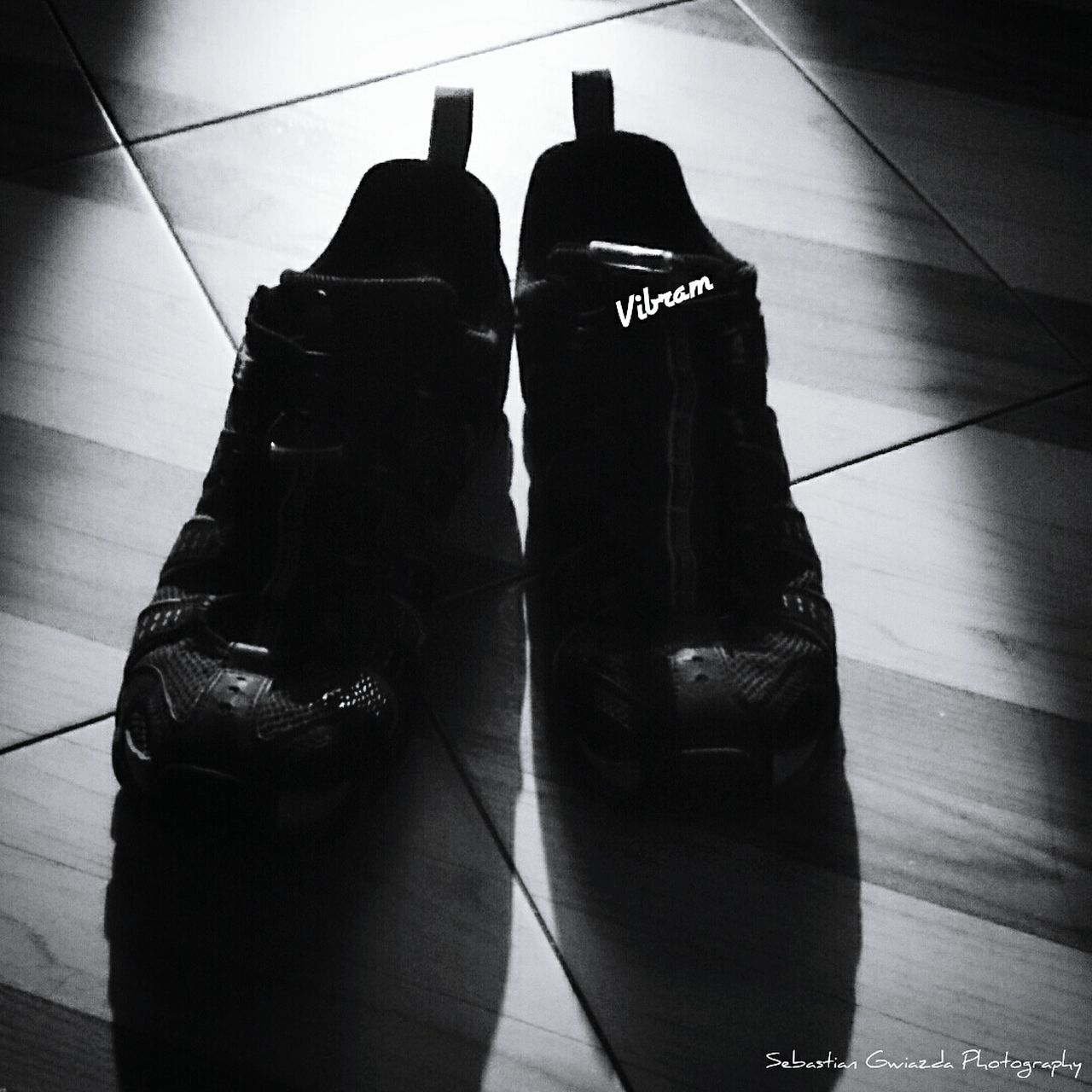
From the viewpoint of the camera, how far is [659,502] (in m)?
0.80

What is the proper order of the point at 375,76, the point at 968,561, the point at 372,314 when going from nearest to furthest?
the point at 372,314 → the point at 968,561 → the point at 375,76

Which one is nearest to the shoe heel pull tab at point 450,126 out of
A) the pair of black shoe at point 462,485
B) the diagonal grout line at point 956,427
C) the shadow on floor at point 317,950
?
the pair of black shoe at point 462,485

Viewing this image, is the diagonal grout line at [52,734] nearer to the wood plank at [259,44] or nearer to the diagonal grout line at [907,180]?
the wood plank at [259,44]

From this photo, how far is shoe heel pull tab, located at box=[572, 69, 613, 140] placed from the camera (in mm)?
958

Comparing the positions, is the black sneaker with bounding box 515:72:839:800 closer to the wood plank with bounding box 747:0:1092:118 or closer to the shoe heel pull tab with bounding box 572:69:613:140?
the shoe heel pull tab with bounding box 572:69:613:140

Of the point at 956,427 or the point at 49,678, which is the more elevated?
the point at 956,427

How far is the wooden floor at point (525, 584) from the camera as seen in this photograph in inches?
27.3

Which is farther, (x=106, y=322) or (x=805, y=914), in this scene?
(x=106, y=322)

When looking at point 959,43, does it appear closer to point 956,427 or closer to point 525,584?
point 956,427

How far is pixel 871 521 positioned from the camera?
94cm

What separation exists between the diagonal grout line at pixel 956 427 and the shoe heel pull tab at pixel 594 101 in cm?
33

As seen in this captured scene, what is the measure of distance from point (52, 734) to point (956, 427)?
0.75 meters

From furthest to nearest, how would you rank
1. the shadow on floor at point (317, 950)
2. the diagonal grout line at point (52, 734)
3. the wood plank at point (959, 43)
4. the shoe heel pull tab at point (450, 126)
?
the wood plank at point (959, 43)
the shoe heel pull tab at point (450, 126)
the diagonal grout line at point (52, 734)
the shadow on floor at point (317, 950)

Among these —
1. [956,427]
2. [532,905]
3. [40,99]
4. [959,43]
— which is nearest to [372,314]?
[532,905]
